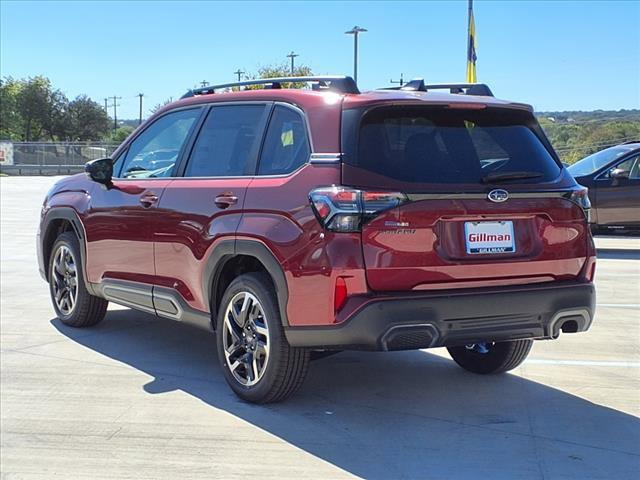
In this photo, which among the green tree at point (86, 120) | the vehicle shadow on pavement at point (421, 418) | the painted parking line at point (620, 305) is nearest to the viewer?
the vehicle shadow on pavement at point (421, 418)

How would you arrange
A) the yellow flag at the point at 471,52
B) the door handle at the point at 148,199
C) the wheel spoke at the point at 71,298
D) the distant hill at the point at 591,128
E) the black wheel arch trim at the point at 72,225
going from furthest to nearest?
the distant hill at the point at 591,128 → the yellow flag at the point at 471,52 → the wheel spoke at the point at 71,298 → the black wheel arch trim at the point at 72,225 → the door handle at the point at 148,199

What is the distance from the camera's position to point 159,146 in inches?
223

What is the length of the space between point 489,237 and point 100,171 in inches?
128

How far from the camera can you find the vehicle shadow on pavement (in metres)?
3.73

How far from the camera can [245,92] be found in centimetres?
498

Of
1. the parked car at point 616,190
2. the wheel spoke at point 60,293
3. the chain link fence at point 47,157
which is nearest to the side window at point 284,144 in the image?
the wheel spoke at point 60,293

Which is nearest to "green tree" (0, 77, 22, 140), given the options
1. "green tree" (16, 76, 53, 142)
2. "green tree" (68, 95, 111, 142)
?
"green tree" (16, 76, 53, 142)

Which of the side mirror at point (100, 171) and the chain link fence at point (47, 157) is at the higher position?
the chain link fence at point (47, 157)

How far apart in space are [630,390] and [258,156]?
287cm

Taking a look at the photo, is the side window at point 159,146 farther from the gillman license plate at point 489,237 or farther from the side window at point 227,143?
the gillman license plate at point 489,237

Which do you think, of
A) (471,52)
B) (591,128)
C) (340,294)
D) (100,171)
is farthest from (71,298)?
(591,128)

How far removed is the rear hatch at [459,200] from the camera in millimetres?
3896

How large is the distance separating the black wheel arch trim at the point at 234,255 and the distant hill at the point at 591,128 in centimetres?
1747

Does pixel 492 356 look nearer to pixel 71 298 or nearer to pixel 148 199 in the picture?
pixel 148 199
